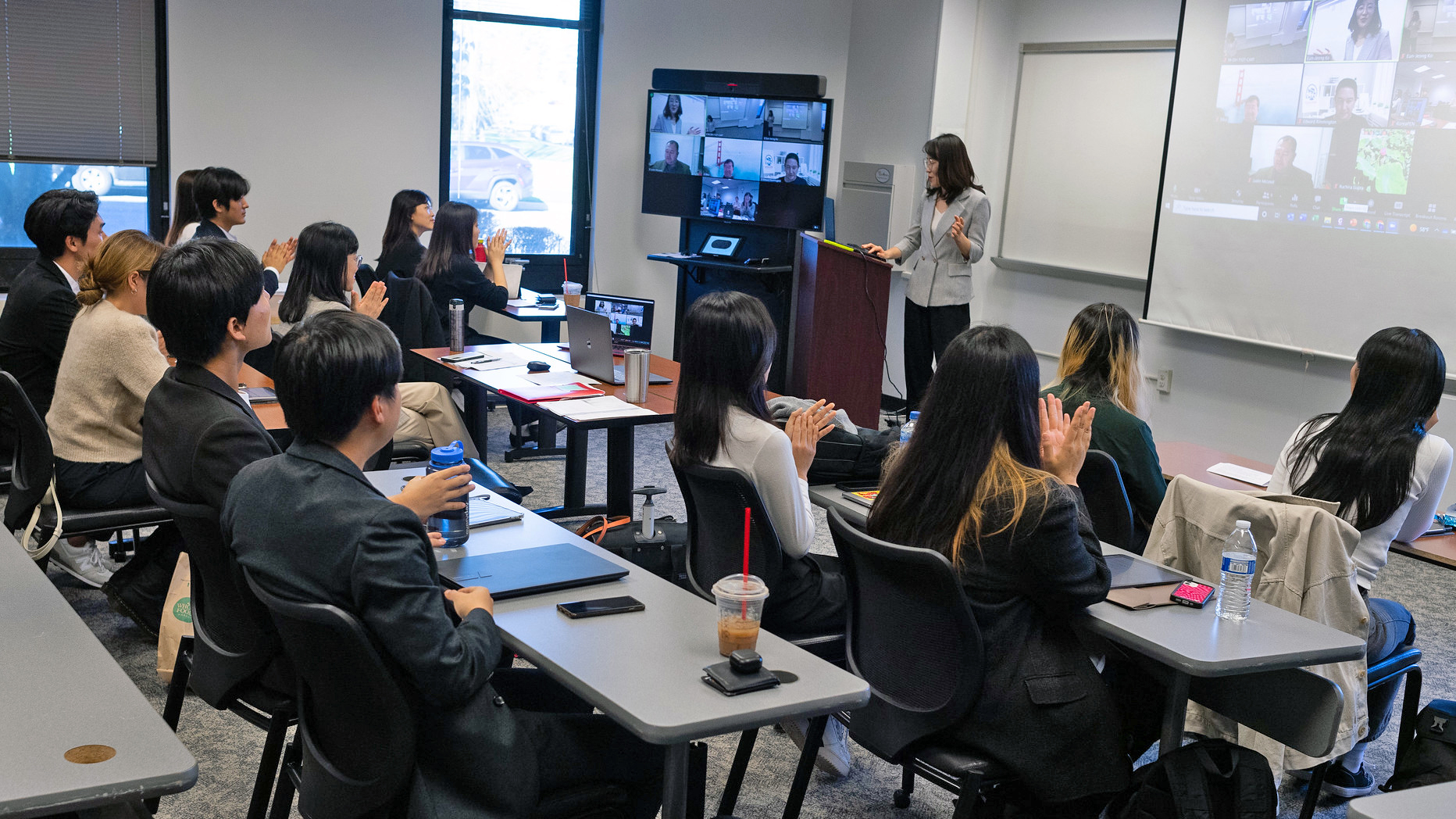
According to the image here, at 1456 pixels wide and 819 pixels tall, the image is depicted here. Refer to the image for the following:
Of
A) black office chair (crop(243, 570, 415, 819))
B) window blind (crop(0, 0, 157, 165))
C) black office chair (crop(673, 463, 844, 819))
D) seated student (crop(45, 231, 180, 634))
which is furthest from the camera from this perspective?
window blind (crop(0, 0, 157, 165))

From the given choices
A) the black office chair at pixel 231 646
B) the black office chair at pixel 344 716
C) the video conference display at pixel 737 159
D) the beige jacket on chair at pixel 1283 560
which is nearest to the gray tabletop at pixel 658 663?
the black office chair at pixel 344 716

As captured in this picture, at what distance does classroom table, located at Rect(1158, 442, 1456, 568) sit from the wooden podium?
253 cm

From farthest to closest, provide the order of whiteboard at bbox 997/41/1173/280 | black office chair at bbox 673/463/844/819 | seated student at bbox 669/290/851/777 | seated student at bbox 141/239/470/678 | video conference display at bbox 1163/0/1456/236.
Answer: whiteboard at bbox 997/41/1173/280, video conference display at bbox 1163/0/1456/236, seated student at bbox 669/290/851/777, black office chair at bbox 673/463/844/819, seated student at bbox 141/239/470/678

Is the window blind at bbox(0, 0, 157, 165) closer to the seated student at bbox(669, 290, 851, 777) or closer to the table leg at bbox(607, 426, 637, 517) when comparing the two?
the table leg at bbox(607, 426, 637, 517)

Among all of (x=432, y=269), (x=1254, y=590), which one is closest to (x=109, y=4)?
(x=432, y=269)

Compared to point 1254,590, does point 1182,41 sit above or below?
above

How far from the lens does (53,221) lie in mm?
3875

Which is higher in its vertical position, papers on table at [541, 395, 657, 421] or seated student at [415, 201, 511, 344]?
seated student at [415, 201, 511, 344]

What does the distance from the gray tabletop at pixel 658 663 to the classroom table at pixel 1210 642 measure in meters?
0.60

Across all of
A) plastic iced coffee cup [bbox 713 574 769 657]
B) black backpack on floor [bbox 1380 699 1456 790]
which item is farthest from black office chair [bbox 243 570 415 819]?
black backpack on floor [bbox 1380 699 1456 790]

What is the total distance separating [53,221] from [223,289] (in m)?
1.86

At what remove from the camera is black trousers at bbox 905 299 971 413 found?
6.57 m

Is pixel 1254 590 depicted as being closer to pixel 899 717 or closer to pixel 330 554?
pixel 899 717

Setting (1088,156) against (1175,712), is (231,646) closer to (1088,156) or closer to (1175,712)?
(1175,712)
